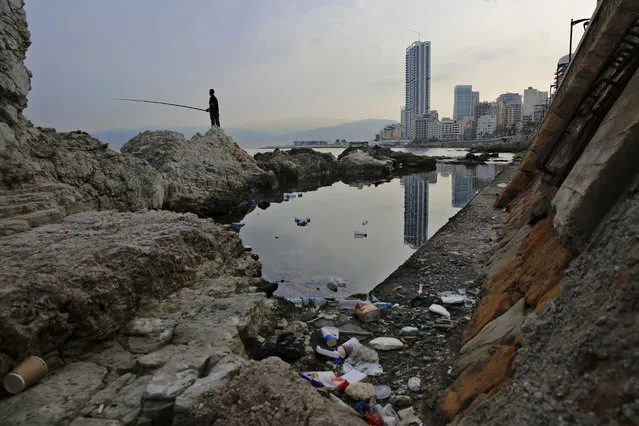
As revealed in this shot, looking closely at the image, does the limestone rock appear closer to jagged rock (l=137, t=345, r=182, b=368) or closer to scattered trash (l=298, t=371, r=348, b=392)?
scattered trash (l=298, t=371, r=348, b=392)

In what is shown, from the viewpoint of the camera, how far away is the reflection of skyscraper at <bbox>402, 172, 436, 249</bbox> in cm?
1199

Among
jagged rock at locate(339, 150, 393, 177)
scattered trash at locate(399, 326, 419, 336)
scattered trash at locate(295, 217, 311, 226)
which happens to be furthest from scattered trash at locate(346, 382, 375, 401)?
jagged rock at locate(339, 150, 393, 177)

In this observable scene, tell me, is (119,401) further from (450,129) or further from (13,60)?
(450,129)

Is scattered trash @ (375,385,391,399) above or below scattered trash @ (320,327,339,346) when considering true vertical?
above

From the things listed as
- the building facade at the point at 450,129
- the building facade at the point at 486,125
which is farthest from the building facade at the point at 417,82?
the building facade at the point at 486,125

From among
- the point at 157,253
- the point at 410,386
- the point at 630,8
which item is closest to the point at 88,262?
the point at 157,253

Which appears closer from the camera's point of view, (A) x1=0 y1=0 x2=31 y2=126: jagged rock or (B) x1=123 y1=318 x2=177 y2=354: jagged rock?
(B) x1=123 y1=318 x2=177 y2=354: jagged rock

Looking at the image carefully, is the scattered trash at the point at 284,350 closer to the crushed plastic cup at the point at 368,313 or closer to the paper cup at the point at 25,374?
the crushed plastic cup at the point at 368,313

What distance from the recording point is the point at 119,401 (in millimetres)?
3002

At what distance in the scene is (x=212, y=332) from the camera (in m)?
4.03

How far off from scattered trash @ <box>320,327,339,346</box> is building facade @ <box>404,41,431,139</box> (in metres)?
146

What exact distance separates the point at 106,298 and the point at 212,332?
1.22m

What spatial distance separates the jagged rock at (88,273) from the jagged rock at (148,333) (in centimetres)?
17

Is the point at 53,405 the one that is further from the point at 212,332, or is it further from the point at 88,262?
the point at 88,262
